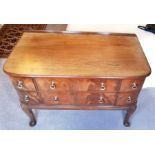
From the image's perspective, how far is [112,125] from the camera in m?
1.56

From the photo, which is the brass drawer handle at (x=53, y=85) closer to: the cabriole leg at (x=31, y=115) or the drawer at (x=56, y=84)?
the drawer at (x=56, y=84)

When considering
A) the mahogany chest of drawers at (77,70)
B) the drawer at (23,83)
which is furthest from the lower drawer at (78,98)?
the drawer at (23,83)

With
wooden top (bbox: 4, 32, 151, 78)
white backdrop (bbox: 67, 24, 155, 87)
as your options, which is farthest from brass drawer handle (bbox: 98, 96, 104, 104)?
white backdrop (bbox: 67, 24, 155, 87)

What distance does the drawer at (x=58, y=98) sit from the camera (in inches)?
47.9

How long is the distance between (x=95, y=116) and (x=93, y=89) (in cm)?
56

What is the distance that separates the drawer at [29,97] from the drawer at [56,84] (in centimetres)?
10

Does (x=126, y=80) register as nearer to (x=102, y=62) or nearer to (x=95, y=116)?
(x=102, y=62)

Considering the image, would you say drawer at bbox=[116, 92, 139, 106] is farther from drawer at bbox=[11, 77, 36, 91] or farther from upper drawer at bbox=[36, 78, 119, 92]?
drawer at bbox=[11, 77, 36, 91]

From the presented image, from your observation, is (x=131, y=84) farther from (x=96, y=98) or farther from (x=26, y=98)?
(x=26, y=98)

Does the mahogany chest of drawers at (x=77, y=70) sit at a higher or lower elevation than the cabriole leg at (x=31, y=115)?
higher

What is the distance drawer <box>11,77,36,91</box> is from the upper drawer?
0.18 ft

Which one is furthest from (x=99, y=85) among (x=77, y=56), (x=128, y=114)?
(x=128, y=114)

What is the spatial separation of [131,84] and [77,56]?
399 mm

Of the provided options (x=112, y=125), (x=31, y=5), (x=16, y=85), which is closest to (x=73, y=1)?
(x=31, y=5)
